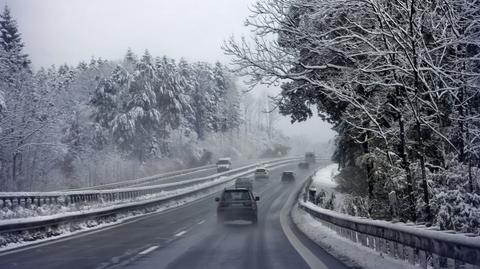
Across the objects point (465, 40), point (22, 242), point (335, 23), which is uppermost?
point (335, 23)

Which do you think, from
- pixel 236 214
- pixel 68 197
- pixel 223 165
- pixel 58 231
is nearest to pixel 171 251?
pixel 58 231

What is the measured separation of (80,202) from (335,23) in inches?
664

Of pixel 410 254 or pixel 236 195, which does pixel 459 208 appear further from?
pixel 236 195

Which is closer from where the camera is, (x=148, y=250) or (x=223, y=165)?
(x=148, y=250)

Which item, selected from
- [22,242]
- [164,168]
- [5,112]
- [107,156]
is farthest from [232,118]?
[22,242]

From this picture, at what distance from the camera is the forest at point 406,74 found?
441 inches

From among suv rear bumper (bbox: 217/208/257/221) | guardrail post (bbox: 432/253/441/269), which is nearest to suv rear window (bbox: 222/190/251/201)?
suv rear bumper (bbox: 217/208/257/221)

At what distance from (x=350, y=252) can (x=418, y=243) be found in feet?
12.9

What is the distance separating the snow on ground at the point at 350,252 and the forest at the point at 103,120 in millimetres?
30520

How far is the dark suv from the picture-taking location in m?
23.0

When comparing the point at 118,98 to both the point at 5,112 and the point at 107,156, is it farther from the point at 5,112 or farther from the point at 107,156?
the point at 5,112

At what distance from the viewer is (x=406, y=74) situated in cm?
1176

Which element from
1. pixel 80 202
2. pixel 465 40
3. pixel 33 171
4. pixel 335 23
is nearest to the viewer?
pixel 465 40

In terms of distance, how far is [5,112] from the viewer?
4888cm
